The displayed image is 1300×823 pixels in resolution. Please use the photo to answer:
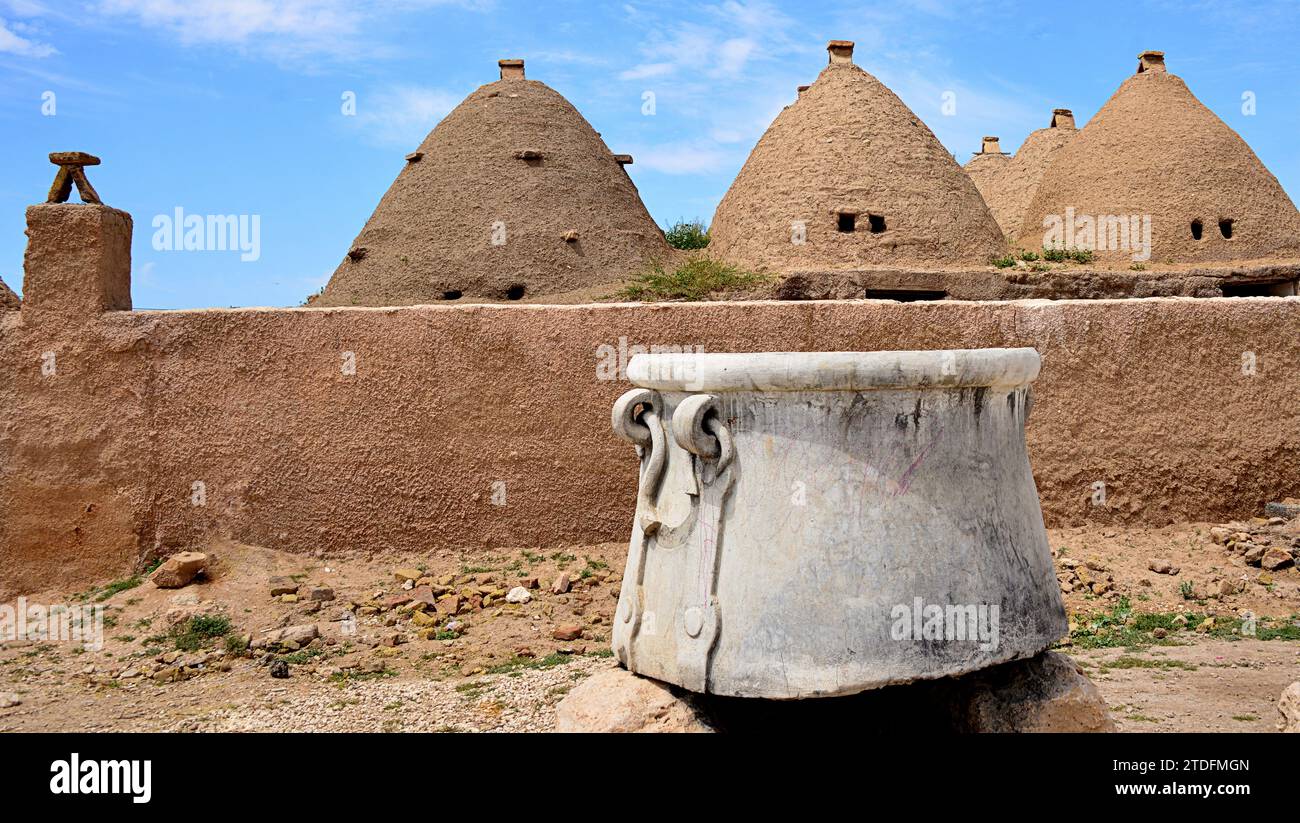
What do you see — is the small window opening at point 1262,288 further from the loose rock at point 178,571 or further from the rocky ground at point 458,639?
the loose rock at point 178,571

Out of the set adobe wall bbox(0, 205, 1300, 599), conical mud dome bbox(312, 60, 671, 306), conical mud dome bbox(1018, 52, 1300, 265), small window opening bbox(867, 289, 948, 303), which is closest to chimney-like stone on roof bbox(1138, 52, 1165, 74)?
conical mud dome bbox(1018, 52, 1300, 265)

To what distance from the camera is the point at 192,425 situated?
664cm

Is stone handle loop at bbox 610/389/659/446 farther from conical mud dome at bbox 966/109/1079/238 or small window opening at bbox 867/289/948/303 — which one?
conical mud dome at bbox 966/109/1079/238

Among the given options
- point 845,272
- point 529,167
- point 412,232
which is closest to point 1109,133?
point 845,272

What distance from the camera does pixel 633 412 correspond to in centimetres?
329

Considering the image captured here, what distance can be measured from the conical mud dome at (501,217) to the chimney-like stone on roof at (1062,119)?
9997 mm

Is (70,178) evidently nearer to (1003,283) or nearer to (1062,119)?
(1003,283)

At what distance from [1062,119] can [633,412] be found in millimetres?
22147

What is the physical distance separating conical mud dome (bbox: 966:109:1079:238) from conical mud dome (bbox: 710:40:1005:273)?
17.0 ft

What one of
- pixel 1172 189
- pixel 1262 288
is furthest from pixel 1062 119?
pixel 1262 288

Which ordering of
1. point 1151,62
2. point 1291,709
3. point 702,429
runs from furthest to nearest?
1. point 1151,62
2. point 1291,709
3. point 702,429

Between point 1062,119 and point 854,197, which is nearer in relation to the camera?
point 854,197

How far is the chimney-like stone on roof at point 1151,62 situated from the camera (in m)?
17.4
